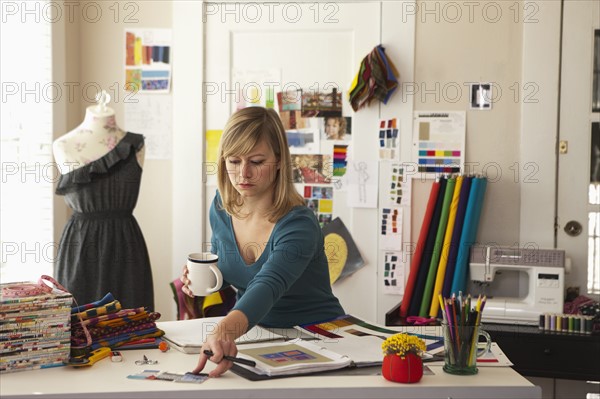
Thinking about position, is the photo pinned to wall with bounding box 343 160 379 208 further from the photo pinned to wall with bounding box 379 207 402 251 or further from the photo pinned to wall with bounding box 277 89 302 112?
the photo pinned to wall with bounding box 277 89 302 112

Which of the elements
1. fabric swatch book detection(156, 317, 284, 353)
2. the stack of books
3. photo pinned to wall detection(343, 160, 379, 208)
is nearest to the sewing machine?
photo pinned to wall detection(343, 160, 379, 208)

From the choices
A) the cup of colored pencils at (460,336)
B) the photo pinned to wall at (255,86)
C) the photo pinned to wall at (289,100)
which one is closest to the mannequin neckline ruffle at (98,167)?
the photo pinned to wall at (255,86)

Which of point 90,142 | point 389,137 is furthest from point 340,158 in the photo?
point 90,142

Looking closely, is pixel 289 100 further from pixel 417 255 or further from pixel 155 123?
pixel 417 255

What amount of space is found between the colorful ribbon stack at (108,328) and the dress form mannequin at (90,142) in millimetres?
1414

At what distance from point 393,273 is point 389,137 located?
73cm

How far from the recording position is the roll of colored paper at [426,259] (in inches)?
152

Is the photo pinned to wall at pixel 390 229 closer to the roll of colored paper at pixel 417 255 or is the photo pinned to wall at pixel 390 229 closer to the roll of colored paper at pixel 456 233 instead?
the roll of colored paper at pixel 417 255

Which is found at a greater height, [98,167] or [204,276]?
[98,167]

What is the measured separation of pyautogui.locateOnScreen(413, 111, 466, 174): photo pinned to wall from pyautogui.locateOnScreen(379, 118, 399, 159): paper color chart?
4.0 inches

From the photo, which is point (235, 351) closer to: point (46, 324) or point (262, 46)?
point (46, 324)

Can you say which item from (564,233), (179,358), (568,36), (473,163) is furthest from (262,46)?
(179,358)

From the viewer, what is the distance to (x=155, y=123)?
4234 millimetres

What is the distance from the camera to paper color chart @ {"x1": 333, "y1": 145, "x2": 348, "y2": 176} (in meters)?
4.08
